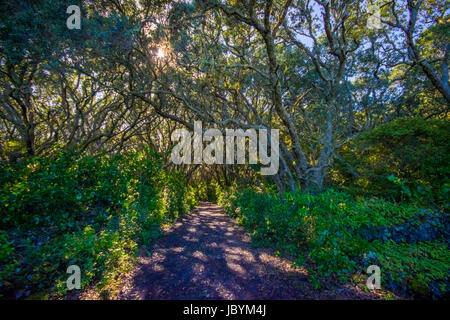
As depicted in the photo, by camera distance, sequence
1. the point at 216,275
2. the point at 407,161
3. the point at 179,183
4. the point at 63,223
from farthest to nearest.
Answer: the point at 179,183, the point at 407,161, the point at 216,275, the point at 63,223

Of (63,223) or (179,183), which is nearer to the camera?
(63,223)

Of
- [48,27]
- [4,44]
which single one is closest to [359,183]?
[48,27]

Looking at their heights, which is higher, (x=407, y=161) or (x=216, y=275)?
(x=407, y=161)

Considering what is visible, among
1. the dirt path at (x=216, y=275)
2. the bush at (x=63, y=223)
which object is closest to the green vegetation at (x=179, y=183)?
the bush at (x=63, y=223)

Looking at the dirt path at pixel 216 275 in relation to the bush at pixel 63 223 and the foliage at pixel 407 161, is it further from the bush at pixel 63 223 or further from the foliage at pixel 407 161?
the foliage at pixel 407 161

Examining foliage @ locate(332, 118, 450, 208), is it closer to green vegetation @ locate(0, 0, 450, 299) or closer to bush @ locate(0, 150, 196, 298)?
green vegetation @ locate(0, 0, 450, 299)

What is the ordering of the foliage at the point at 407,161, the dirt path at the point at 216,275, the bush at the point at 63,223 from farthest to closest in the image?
1. the foliage at the point at 407,161
2. the dirt path at the point at 216,275
3. the bush at the point at 63,223

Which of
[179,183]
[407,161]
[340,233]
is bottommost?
[340,233]

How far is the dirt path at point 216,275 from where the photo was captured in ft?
9.12

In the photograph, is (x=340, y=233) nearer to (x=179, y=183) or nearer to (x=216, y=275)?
(x=216, y=275)

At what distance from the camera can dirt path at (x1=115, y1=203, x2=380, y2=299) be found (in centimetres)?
278

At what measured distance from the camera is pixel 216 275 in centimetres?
337

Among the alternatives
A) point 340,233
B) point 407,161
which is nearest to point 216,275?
point 340,233
